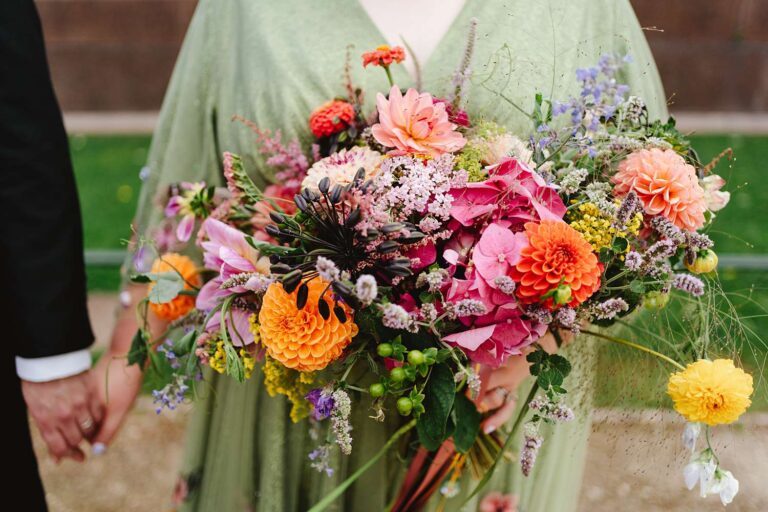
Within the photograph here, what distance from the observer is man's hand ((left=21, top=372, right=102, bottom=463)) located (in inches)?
64.5

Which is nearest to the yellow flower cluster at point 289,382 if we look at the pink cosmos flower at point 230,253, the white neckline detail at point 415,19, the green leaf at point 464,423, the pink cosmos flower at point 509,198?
the pink cosmos flower at point 230,253

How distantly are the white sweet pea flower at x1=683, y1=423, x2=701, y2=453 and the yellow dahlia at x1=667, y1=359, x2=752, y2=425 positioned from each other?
1.5 inches

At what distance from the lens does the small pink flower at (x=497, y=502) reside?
1.55 meters

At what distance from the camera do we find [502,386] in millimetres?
1360

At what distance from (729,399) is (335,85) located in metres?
0.88

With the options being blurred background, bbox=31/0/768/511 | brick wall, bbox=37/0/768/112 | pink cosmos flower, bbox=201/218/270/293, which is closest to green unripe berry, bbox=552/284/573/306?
pink cosmos flower, bbox=201/218/270/293

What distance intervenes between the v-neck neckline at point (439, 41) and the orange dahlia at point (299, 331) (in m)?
0.57

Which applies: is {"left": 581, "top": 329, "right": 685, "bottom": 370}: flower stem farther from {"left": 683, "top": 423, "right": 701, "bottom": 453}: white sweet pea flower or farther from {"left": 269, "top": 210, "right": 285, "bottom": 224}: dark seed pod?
{"left": 269, "top": 210, "right": 285, "bottom": 224}: dark seed pod

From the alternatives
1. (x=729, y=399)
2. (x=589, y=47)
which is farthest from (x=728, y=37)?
(x=729, y=399)

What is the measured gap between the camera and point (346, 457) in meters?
1.52

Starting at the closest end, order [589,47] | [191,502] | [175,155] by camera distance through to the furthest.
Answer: [589,47], [175,155], [191,502]

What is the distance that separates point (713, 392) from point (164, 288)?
0.87m

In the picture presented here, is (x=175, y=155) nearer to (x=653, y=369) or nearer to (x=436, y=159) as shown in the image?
(x=436, y=159)

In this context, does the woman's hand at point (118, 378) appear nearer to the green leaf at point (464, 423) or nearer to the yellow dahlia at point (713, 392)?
the green leaf at point (464, 423)
